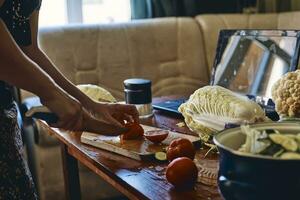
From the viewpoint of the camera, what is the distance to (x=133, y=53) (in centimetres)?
285

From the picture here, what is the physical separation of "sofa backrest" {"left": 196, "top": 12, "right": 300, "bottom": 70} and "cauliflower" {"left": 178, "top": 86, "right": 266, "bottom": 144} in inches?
65.5

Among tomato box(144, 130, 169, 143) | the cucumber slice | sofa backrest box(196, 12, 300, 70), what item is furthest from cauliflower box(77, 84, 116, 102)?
sofa backrest box(196, 12, 300, 70)

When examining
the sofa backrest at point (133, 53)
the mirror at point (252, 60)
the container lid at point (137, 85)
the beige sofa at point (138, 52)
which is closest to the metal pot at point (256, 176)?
the container lid at point (137, 85)

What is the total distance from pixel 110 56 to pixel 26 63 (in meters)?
1.83

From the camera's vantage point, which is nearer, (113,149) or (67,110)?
(67,110)

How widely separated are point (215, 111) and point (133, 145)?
236 millimetres

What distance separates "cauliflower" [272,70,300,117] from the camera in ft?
4.20

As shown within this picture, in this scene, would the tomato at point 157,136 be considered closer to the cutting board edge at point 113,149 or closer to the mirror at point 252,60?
the cutting board edge at point 113,149

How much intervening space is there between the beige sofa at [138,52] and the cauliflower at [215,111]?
1.14 metres

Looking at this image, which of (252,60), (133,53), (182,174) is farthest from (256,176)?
(133,53)

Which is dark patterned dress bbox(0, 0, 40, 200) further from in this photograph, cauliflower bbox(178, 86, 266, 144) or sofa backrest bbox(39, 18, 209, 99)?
sofa backrest bbox(39, 18, 209, 99)

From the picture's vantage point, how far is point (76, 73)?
271cm

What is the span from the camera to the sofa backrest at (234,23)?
3018mm

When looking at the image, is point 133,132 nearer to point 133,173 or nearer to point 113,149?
point 113,149
